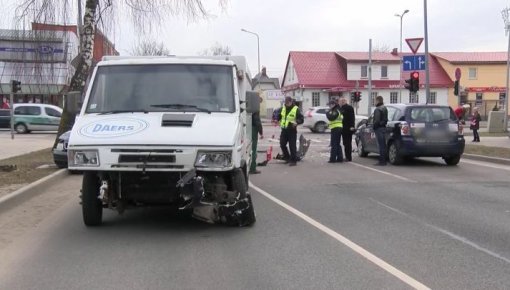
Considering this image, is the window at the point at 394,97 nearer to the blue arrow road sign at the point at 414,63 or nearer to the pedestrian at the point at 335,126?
the blue arrow road sign at the point at 414,63

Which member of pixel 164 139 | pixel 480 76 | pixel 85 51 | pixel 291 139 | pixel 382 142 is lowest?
pixel 382 142

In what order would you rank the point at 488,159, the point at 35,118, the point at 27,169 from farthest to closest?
the point at 35,118 < the point at 488,159 < the point at 27,169

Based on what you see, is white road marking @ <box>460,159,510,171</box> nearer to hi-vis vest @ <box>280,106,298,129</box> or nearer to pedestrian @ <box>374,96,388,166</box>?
pedestrian @ <box>374,96,388,166</box>

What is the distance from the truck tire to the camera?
291 inches

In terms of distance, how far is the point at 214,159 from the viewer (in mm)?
7039

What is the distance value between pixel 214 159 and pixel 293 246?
137cm

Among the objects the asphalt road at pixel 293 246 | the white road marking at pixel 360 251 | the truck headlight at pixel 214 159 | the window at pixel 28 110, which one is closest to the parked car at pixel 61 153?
the asphalt road at pixel 293 246

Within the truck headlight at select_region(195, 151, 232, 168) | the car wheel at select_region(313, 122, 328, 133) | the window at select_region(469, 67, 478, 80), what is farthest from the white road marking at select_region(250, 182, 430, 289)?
the window at select_region(469, 67, 478, 80)

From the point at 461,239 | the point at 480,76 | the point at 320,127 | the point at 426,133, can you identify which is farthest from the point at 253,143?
the point at 480,76

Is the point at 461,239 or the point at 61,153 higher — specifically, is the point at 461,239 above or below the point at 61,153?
below

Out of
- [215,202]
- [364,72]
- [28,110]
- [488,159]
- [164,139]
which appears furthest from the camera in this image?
[364,72]

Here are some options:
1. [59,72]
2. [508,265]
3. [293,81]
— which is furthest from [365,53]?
[508,265]

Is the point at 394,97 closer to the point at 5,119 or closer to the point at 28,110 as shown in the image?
the point at 28,110

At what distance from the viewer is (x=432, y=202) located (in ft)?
31.9
